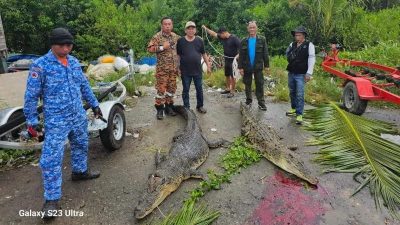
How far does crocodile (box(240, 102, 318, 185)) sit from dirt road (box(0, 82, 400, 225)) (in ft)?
0.39

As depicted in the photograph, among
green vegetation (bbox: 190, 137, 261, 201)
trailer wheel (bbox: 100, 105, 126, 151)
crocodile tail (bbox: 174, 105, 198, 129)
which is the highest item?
trailer wheel (bbox: 100, 105, 126, 151)

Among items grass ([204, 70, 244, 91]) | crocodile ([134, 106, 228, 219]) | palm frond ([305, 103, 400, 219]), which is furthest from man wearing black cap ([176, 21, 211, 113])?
grass ([204, 70, 244, 91])

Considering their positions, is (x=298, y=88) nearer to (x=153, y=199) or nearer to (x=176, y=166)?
(x=176, y=166)

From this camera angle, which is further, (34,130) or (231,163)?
(231,163)

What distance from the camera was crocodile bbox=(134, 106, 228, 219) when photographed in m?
3.98

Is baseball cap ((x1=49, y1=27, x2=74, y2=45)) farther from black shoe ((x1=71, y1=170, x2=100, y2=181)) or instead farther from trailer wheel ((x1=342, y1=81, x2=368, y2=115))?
trailer wheel ((x1=342, y1=81, x2=368, y2=115))

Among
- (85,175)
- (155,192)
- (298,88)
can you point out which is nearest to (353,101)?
(298,88)

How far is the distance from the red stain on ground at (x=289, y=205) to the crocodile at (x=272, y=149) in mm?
155

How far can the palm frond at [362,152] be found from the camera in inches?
168

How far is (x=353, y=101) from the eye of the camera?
7.28 m

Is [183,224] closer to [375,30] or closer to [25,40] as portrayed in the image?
[375,30]

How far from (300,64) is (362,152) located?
7.35 feet

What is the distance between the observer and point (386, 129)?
6238 mm

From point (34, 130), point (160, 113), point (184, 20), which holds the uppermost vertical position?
point (184, 20)
